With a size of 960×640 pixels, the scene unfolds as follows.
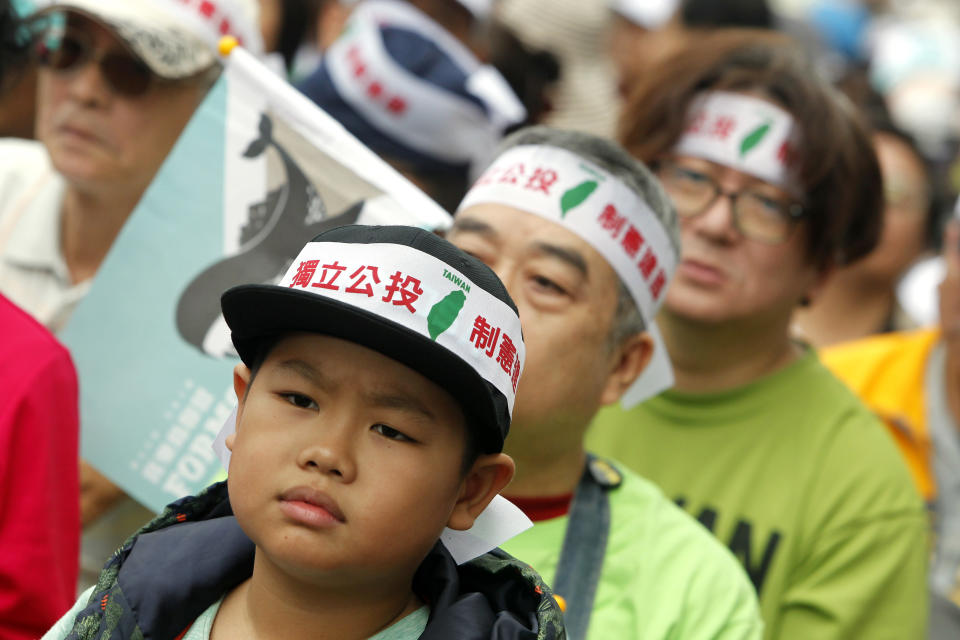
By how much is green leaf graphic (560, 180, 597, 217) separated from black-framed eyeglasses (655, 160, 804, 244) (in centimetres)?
85

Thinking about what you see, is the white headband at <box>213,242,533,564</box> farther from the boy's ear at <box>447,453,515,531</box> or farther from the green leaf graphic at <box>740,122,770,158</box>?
the green leaf graphic at <box>740,122,770,158</box>

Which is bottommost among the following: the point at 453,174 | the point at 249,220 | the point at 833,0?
the point at 249,220

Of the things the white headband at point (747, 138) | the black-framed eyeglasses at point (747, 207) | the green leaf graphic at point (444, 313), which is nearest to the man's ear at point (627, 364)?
the black-framed eyeglasses at point (747, 207)

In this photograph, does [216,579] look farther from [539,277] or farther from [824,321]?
[824,321]

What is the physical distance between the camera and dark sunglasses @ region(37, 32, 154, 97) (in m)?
3.69

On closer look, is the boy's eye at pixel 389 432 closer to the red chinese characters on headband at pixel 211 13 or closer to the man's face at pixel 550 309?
the man's face at pixel 550 309

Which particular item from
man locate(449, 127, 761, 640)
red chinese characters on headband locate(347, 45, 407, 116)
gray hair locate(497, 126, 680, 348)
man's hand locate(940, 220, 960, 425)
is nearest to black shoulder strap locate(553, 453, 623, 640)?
man locate(449, 127, 761, 640)

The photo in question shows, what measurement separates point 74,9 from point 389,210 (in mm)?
1162

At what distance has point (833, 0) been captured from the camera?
12.0 metres

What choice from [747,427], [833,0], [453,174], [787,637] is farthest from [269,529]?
[833,0]

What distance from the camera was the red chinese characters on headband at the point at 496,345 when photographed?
2.06m

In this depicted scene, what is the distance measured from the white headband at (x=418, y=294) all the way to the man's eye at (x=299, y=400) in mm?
167

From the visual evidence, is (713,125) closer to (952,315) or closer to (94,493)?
(952,315)

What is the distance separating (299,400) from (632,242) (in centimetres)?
135
